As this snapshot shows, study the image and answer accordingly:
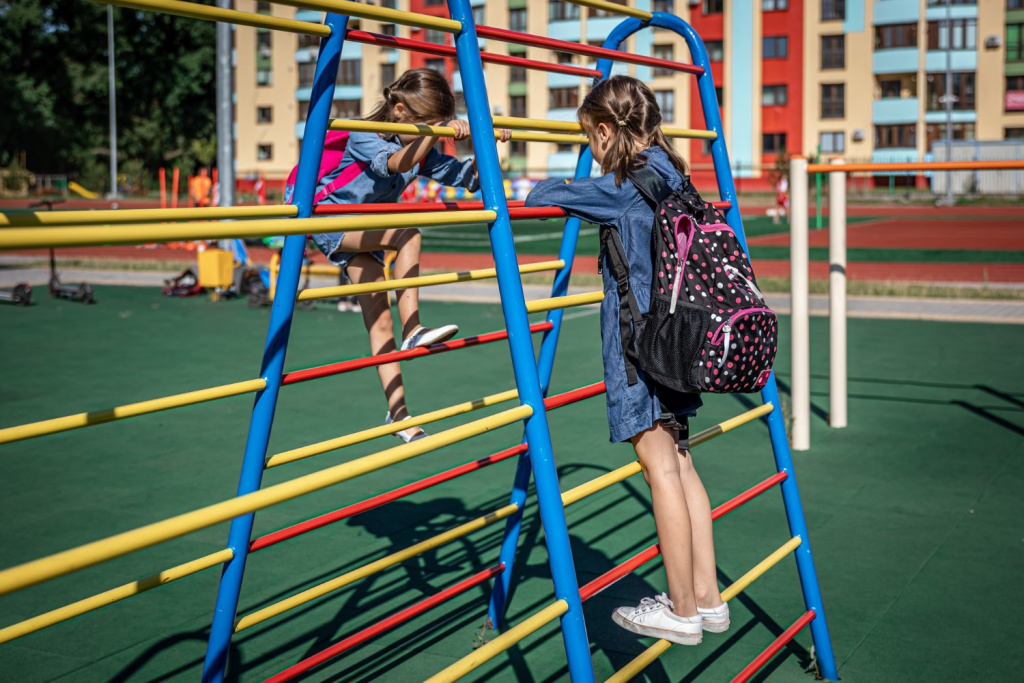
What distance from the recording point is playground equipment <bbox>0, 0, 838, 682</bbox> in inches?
60.9

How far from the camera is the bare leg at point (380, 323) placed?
323 centimetres

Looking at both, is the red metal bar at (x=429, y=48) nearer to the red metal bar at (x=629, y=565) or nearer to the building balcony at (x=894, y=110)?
the red metal bar at (x=629, y=565)

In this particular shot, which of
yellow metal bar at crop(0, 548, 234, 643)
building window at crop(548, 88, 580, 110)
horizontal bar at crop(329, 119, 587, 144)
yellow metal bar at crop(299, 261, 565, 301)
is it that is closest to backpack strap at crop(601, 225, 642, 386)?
yellow metal bar at crop(299, 261, 565, 301)

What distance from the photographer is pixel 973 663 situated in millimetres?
3180

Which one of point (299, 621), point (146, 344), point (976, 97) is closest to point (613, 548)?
point (299, 621)

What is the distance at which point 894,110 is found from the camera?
44.9 metres

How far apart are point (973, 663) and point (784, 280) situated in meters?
11.1

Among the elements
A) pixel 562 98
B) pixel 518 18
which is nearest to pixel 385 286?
pixel 562 98

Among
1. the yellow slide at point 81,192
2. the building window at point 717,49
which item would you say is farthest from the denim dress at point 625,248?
the building window at point 717,49

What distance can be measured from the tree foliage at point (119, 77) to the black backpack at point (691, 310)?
54.0 metres

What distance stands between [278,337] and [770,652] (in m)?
1.65

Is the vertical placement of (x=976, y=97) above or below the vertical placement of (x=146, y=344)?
above

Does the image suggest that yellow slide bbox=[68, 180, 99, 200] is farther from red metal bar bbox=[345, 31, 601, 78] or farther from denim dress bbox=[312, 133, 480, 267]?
red metal bar bbox=[345, 31, 601, 78]

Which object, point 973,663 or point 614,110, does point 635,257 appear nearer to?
point 614,110
